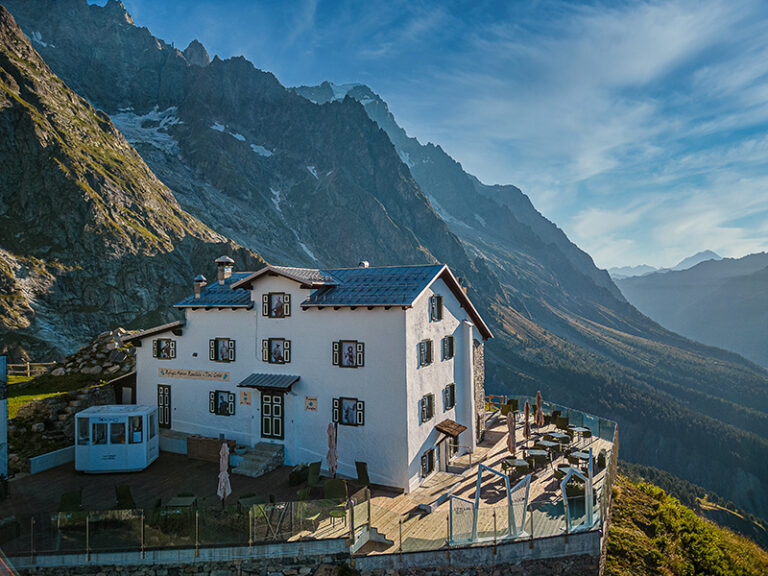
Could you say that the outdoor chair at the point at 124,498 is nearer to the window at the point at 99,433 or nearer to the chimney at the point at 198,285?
the window at the point at 99,433

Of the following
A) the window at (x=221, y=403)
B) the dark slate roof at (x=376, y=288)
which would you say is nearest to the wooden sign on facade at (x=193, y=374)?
the window at (x=221, y=403)

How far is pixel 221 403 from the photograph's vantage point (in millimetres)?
27609

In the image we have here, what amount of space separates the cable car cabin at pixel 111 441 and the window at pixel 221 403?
4017 mm

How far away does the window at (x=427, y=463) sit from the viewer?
23781mm

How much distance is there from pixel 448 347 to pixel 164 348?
18.1 m

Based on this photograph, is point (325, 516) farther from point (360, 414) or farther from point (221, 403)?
point (221, 403)

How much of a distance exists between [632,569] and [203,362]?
81.4 ft

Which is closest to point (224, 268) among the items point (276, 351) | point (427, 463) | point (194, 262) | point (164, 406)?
point (276, 351)

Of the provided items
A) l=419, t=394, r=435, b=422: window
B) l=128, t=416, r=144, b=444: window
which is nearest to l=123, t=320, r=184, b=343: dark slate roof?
l=128, t=416, r=144, b=444: window

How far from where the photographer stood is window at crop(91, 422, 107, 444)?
23.8 metres

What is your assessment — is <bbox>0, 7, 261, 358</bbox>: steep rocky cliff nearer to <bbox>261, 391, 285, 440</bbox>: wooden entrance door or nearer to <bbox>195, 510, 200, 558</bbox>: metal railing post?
<bbox>261, 391, 285, 440</bbox>: wooden entrance door

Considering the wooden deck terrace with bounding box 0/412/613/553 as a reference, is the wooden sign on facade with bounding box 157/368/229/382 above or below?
above

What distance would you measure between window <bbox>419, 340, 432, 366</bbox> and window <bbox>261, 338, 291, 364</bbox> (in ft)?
24.3

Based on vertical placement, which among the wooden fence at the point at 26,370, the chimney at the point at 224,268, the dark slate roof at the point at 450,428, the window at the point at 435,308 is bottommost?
the dark slate roof at the point at 450,428
